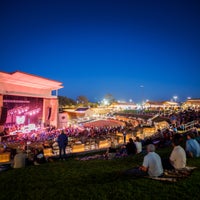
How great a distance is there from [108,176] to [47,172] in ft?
7.59

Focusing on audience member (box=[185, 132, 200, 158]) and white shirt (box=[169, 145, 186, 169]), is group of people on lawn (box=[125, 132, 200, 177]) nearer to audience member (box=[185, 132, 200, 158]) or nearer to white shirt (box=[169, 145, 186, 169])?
white shirt (box=[169, 145, 186, 169])

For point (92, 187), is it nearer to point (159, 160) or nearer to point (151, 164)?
point (151, 164)

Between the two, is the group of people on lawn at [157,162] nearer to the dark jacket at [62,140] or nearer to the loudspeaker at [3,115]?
the dark jacket at [62,140]

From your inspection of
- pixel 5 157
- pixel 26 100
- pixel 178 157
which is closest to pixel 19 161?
pixel 5 157

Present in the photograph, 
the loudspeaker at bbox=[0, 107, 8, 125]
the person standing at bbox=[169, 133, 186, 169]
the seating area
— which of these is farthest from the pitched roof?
the person standing at bbox=[169, 133, 186, 169]

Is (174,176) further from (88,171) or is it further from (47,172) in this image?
(47,172)

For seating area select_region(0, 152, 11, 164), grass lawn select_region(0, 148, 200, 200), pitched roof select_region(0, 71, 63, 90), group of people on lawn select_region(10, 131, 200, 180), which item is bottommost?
seating area select_region(0, 152, 11, 164)

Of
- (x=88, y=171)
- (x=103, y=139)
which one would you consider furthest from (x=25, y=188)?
(x=103, y=139)

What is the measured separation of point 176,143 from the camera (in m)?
6.03

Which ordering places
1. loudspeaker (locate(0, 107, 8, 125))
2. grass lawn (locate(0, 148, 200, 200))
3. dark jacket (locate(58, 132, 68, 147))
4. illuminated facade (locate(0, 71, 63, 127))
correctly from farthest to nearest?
illuminated facade (locate(0, 71, 63, 127)), loudspeaker (locate(0, 107, 8, 125)), dark jacket (locate(58, 132, 68, 147)), grass lawn (locate(0, 148, 200, 200))

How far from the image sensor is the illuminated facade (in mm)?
23125

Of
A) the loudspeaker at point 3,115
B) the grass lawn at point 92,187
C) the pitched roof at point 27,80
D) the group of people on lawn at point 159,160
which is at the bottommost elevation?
the grass lawn at point 92,187

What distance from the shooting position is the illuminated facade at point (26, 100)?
75.9 ft

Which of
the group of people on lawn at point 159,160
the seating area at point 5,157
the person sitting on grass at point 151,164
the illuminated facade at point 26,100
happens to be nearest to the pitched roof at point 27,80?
the illuminated facade at point 26,100
